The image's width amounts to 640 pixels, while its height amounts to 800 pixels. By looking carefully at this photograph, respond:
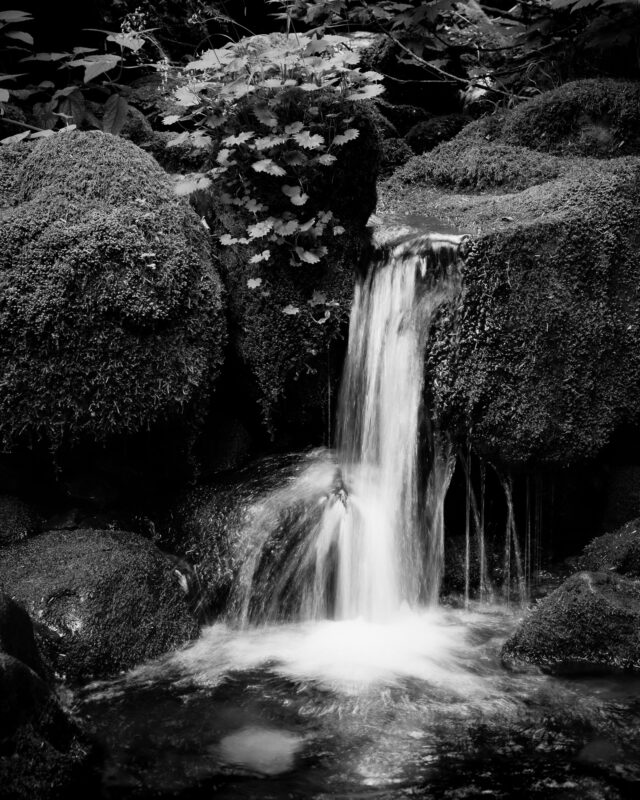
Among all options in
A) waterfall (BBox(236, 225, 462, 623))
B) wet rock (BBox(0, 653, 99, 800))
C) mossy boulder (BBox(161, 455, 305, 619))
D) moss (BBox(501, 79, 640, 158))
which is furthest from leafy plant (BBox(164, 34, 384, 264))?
wet rock (BBox(0, 653, 99, 800))

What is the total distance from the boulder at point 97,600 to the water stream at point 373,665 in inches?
6.0

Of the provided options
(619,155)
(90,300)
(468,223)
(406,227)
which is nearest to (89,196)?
(90,300)

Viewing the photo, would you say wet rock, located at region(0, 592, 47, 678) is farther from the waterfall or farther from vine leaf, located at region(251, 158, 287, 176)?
vine leaf, located at region(251, 158, 287, 176)

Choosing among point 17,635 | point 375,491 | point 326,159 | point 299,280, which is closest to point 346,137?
point 326,159

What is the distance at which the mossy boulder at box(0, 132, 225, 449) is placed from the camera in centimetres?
465

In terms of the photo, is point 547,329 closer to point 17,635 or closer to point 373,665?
point 373,665

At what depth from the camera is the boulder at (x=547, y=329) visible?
4930mm

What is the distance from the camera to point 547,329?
4.97 metres

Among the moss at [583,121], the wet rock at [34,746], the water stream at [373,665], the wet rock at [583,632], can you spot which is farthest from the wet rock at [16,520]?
the moss at [583,121]

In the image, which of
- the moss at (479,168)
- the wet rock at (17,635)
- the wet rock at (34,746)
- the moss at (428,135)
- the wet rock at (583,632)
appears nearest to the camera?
the wet rock at (34,746)

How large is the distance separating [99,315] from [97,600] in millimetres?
1735

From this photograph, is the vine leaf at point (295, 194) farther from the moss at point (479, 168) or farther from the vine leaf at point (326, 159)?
the moss at point (479, 168)

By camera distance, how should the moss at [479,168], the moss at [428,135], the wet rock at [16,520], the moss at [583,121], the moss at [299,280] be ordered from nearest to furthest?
the wet rock at [16,520] → the moss at [299,280] → the moss at [479,168] → the moss at [583,121] → the moss at [428,135]

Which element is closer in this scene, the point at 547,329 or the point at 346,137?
the point at 547,329
